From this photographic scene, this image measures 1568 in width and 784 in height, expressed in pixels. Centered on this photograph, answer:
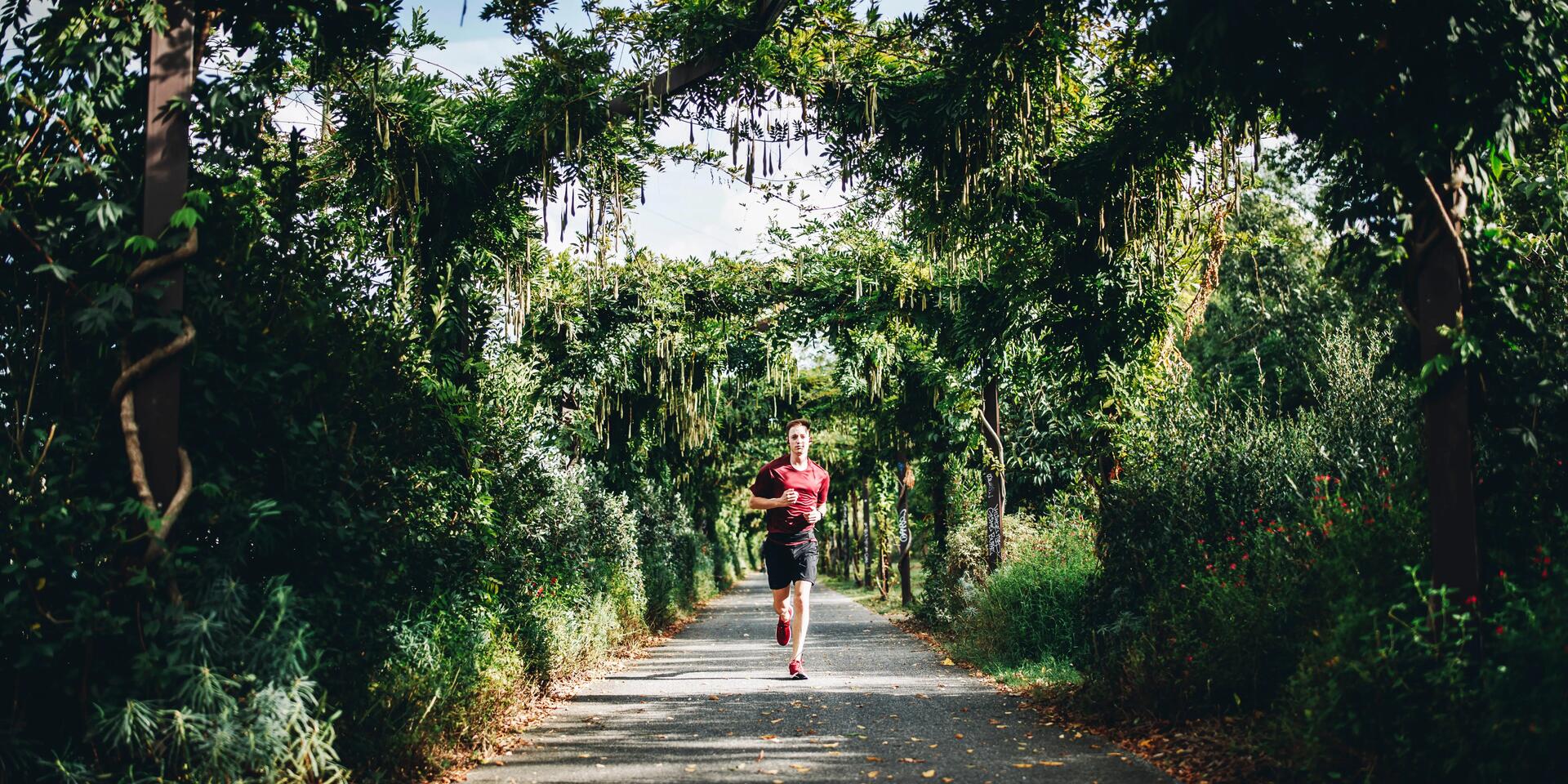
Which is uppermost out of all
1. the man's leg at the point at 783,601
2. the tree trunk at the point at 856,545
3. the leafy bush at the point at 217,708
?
the leafy bush at the point at 217,708

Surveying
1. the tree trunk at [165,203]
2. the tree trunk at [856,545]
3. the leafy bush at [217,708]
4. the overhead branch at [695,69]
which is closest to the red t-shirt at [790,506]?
the overhead branch at [695,69]

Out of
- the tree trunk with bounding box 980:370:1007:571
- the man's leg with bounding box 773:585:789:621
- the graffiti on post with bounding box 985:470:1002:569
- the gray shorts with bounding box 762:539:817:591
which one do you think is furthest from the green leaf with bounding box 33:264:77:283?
the graffiti on post with bounding box 985:470:1002:569

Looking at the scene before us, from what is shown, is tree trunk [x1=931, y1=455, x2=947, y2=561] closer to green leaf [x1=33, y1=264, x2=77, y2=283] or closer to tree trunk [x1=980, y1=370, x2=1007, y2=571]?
tree trunk [x1=980, y1=370, x2=1007, y2=571]

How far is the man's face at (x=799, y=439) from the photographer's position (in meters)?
9.48

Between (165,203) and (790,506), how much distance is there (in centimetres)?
586

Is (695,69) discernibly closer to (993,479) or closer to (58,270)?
(58,270)

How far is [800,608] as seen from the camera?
9531 mm

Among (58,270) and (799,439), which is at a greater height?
(58,270)

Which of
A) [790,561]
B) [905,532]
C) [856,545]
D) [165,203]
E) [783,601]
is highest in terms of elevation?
[165,203]

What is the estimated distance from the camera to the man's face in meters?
9.48

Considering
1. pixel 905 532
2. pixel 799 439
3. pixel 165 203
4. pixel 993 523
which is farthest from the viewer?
pixel 905 532

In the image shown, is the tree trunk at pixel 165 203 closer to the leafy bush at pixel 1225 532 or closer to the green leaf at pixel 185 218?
the green leaf at pixel 185 218

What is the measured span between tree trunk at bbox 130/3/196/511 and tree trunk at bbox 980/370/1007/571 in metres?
11.1

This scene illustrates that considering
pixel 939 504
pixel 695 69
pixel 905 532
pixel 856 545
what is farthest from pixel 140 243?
pixel 856 545
